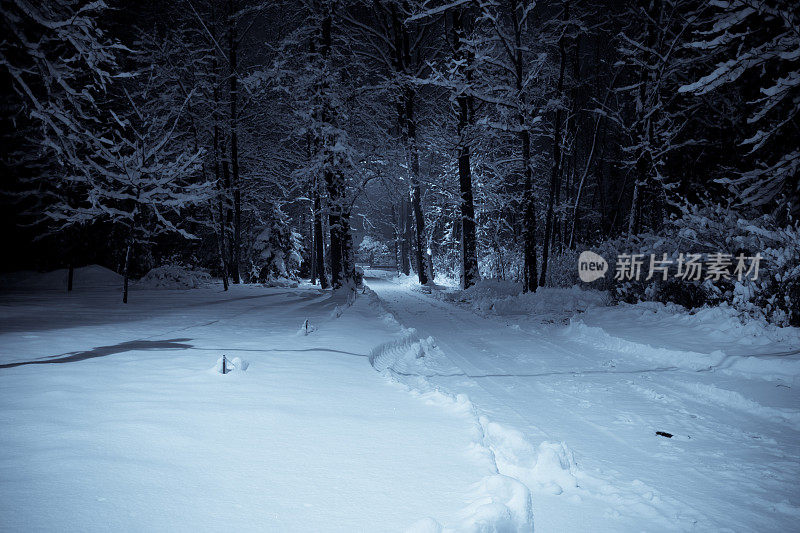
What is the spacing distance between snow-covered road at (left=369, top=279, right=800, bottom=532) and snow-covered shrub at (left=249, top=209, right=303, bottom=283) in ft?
83.8

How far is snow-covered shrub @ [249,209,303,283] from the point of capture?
101 feet

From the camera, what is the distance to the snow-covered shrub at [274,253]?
3070 cm

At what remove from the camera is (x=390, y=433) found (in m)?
3.31

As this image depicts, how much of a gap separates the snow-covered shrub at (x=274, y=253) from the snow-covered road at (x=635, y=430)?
25.5 m

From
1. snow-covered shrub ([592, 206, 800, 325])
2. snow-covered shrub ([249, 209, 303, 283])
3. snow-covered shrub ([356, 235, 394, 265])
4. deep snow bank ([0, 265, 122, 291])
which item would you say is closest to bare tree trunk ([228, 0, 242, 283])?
deep snow bank ([0, 265, 122, 291])

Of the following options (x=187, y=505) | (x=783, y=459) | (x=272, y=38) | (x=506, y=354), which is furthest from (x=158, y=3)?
(x=783, y=459)

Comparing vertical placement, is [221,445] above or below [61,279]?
below

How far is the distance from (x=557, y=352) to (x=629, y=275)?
5397 millimetres

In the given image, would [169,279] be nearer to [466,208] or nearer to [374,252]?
[466,208]

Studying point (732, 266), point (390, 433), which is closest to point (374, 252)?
point (732, 266)

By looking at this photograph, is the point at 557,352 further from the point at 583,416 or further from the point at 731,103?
the point at 731,103

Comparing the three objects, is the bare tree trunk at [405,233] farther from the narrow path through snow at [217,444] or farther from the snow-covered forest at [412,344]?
the narrow path through snow at [217,444]

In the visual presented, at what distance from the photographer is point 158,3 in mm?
20188

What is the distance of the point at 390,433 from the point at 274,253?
29.2 metres
